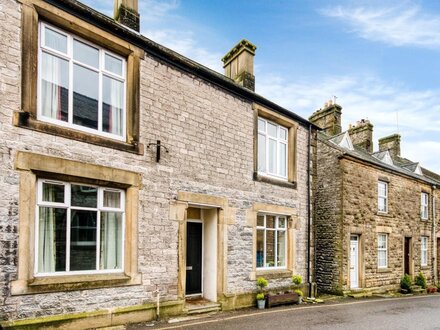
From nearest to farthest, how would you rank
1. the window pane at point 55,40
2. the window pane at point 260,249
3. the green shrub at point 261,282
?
the window pane at point 55,40 → the green shrub at point 261,282 → the window pane at point 260,249

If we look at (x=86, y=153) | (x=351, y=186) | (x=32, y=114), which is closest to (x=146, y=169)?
(x=86, y=153)

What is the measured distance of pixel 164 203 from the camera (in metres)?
9.24

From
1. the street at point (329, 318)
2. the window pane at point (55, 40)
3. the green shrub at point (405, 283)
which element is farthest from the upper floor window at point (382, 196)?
the window pane at point (55, 40)

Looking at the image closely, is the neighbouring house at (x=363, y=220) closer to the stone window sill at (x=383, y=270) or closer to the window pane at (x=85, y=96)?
the stone window sill at (x=383, y=270)

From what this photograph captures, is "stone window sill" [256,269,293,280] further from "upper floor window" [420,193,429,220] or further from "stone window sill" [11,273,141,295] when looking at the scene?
"upper floor window" [420,193,429,220]

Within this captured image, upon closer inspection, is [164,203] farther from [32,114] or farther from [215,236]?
[32,114]

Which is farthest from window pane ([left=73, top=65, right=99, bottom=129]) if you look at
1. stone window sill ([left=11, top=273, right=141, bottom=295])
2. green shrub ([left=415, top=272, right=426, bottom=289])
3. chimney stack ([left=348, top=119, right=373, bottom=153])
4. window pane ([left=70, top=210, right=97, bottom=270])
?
Result: green shrub ([left=415, top=272, right=426, bottom=289])

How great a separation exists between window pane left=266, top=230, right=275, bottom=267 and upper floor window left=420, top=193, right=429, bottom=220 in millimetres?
12763

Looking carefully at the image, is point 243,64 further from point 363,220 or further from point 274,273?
point 363,220

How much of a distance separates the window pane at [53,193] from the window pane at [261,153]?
22.0 feet

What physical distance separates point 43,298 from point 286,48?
1026 centimetres

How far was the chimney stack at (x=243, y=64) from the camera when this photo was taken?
43.6 ft

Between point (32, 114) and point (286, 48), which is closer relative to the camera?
point (32, 114)

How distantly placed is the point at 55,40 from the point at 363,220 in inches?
561
